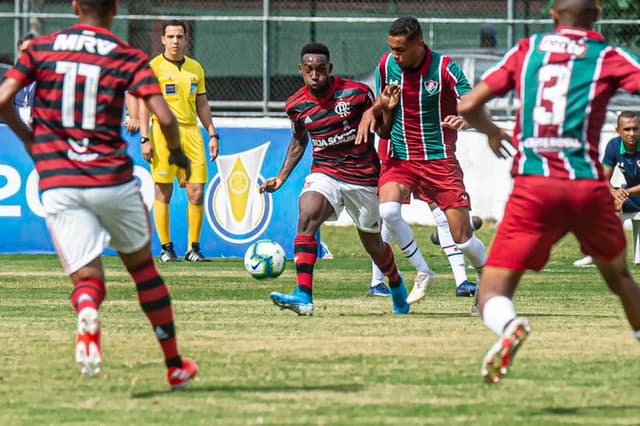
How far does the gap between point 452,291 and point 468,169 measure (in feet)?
22.8

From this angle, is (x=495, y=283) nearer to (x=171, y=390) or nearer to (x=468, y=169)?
(x=171, y=390)

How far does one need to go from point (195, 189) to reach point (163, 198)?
382 millimetres

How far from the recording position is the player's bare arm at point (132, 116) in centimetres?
1595

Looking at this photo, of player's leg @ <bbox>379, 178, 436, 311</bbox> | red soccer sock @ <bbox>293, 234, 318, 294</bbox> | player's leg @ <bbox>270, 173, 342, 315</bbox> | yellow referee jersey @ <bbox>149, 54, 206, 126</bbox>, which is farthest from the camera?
yellow referee jersey @ <bbox>149, 54, 206, 126</bbox>

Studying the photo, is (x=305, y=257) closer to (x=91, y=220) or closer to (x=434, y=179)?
(x=434, y=179)

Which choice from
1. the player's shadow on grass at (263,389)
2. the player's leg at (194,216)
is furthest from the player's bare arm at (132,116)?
the player's shadow on grass at (263,389)

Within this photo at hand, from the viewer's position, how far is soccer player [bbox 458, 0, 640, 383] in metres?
6.87

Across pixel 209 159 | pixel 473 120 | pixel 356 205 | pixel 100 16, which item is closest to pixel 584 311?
pixel 356 205

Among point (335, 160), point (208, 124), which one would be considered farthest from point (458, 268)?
point (208, 124)

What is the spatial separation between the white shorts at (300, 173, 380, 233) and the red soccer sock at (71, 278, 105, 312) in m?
4.27

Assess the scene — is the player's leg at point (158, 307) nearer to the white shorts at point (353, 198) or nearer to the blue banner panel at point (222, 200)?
the white shorts at point (353, 198)

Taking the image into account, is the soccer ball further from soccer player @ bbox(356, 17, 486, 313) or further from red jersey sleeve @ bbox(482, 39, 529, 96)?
red jersey sleeve @ bbox(482, 39, 529, 96)

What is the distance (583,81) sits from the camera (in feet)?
22.7

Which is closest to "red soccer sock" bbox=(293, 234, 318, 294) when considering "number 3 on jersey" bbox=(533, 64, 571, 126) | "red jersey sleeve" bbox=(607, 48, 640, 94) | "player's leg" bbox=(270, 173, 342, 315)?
"player's leg" bbox=(270, 173, 342, 315)
